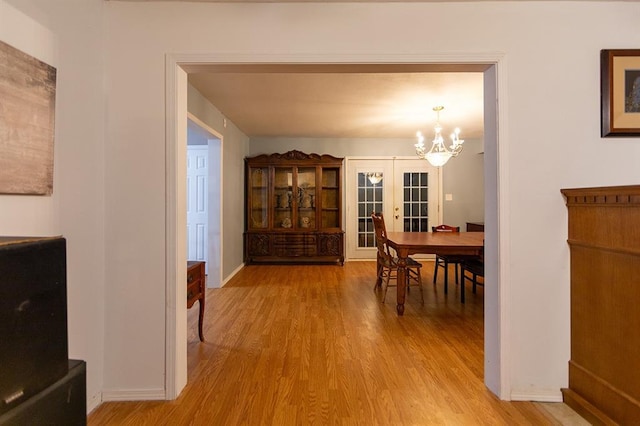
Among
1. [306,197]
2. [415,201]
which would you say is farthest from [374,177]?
[306,197]

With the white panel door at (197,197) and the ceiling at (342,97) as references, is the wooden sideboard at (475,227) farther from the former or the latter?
the white panel door at (197,197)

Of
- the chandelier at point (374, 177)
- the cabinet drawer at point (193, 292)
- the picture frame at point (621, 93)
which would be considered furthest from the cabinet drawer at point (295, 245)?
the picture frame at point (621, 93)

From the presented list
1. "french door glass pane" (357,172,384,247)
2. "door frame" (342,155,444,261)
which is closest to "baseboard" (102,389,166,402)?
"door frame" (342,155,444,261)

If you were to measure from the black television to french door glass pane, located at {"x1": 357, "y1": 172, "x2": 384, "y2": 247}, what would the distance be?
523 cm

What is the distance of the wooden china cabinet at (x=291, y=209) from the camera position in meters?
5.34

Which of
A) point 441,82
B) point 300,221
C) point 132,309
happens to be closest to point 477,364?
point 132,309

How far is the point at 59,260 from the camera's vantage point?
34.7 inches

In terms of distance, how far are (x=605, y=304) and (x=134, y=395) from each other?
2488 millimetres

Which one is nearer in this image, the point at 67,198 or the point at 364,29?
the point at 67,198

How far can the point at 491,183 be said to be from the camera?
1750 millimetres

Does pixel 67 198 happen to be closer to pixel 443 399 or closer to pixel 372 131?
pixel 443 399

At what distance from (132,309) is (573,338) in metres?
2.43

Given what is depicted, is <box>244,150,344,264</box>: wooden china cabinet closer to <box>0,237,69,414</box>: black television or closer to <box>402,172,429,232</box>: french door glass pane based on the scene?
<box>402,172,429,232</box>: french door glass pane

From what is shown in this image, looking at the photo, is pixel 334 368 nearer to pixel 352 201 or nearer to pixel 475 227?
pixel 352 201
